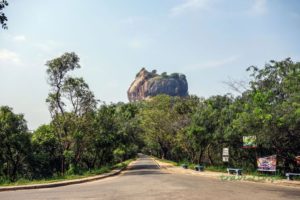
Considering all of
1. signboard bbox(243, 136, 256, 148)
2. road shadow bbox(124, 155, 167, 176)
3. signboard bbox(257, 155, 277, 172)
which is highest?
signboard bbox(243, 136, 256, 148)

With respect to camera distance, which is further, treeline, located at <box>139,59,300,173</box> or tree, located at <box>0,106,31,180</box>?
tree, located at <box>0,106,31,180</box>

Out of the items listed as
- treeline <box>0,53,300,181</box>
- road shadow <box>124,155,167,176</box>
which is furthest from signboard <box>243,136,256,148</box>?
road shadow <box>124,155,167,176</box>

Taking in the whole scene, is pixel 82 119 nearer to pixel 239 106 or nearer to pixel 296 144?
pixel 239 106

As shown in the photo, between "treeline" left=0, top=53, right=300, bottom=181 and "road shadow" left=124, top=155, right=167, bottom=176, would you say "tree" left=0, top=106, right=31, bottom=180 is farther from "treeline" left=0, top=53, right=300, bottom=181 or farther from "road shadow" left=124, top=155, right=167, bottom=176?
"road shadow" left=124, top=155, right=167, bottom=176

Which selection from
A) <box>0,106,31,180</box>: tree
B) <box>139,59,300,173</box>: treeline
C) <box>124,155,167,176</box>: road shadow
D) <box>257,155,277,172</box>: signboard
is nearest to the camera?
<box>139,59,300,173</box>: treeline

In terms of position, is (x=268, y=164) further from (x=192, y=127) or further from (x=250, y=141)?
(x=192, y=127)

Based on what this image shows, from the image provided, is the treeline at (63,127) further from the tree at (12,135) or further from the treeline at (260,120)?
the treeline at (260,120)

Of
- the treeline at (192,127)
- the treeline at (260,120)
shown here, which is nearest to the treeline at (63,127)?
the treeline at (192,127)

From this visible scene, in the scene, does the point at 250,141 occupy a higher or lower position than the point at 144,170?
higher

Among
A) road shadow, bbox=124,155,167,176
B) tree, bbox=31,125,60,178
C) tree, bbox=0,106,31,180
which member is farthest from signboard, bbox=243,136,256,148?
tree, bbox=31,125,60,178

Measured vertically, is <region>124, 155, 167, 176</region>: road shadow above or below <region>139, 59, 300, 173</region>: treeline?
below

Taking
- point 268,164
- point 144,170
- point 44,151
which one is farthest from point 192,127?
point 44,151

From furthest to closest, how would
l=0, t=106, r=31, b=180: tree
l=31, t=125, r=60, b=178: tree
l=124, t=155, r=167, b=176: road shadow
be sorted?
l=31, t=125, r=60, b=178: tree < l=124, t=155, r=167, b=176: road shadow < l=0, t=106, r=31, b=180: tree

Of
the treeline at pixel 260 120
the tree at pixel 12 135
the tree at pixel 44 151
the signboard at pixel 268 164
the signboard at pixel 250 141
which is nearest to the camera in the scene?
the treeline at pixel 260 120
